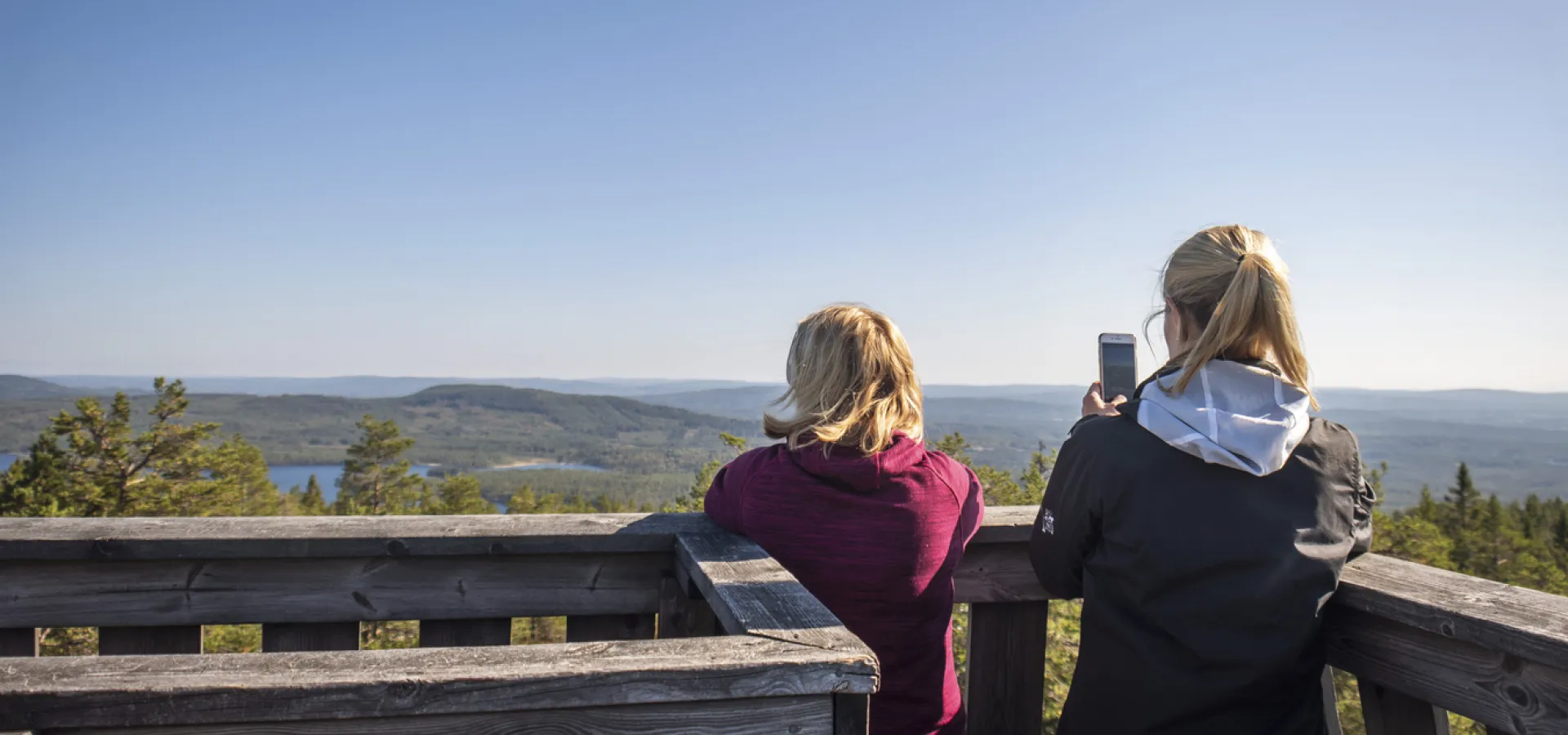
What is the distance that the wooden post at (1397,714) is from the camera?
155 centimetres

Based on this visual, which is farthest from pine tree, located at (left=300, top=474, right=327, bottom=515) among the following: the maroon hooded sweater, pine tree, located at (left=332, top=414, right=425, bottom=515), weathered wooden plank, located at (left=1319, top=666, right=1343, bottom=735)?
weathered wooden plank, located at (left=1319, top=666, right=1343, bottom=735)

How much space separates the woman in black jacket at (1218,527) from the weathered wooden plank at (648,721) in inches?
32.6

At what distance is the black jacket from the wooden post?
0.32 ft

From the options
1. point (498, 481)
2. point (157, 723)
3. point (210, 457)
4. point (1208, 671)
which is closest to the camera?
point (157, 723)

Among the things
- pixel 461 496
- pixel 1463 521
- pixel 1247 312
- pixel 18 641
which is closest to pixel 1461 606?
pixel 1247 312

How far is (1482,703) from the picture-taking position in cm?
140

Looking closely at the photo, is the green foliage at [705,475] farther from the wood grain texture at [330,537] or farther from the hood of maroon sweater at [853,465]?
the hood of maroon sweater at [853,465]

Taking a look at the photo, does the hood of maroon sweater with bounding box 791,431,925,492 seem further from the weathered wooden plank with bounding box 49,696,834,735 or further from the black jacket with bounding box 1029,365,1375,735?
the weathered wooden plank with bounding box 49,696,834,735

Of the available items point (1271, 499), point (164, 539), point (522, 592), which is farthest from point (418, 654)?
point (1271, 499)

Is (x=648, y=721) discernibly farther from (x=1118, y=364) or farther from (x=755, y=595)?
(x=1118, y=364)

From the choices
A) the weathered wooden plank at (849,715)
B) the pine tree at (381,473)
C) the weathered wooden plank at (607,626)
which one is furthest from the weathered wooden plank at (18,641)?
the pine tree at (381,473)

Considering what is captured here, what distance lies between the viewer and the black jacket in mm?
1519

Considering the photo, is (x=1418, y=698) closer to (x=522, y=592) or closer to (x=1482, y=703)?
(x=1482, y=703)

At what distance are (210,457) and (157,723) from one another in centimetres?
2377
